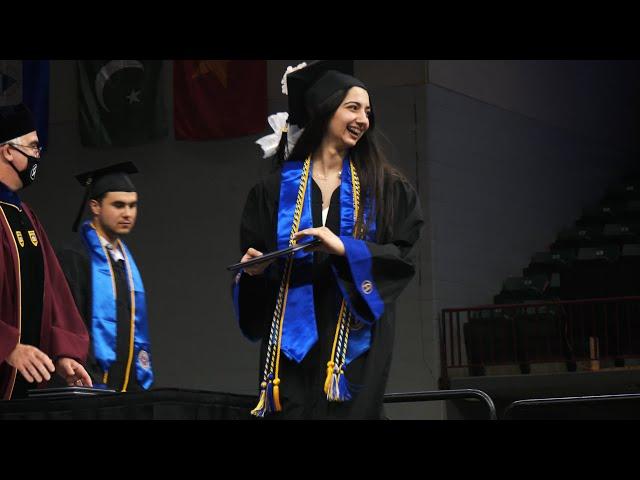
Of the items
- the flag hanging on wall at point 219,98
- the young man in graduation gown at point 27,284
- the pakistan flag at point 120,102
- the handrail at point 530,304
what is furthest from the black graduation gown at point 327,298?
the pakistan flag at point 120,102

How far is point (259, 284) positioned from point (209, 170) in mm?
9466

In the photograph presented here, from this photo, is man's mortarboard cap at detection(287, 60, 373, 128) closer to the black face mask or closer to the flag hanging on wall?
the black face mask

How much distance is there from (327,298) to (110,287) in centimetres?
265

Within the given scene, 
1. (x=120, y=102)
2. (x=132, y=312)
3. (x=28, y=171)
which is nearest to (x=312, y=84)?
(x=28, y=171)

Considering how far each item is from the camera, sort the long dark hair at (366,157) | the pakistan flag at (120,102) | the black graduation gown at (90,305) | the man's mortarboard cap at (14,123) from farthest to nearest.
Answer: the pakistan flag at (120,102) < the black graduation gown at (90,305) < the man's mortarboard cap at (14,123) < the long dark hair at (366,157)

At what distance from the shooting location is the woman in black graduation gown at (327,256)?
11.3 ft

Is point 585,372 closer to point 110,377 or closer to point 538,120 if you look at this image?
point 538,120

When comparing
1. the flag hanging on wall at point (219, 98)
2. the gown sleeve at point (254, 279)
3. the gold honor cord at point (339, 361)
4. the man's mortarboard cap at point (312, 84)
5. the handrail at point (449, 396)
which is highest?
the flag hanging on wall at point (219, 98)

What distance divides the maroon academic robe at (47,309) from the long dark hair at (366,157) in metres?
1.24

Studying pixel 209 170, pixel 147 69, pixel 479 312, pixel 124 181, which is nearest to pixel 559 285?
pixel 479 312

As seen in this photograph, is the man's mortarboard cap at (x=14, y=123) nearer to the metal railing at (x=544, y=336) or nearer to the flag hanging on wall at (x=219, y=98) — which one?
the metal railing at (x=544, y=336)

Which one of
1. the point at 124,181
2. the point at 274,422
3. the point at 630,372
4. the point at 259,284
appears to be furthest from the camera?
the point at 630,372

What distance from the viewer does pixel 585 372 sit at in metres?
11.7

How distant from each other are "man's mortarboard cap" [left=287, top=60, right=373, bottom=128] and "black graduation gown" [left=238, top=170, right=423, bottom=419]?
0.23 metres
